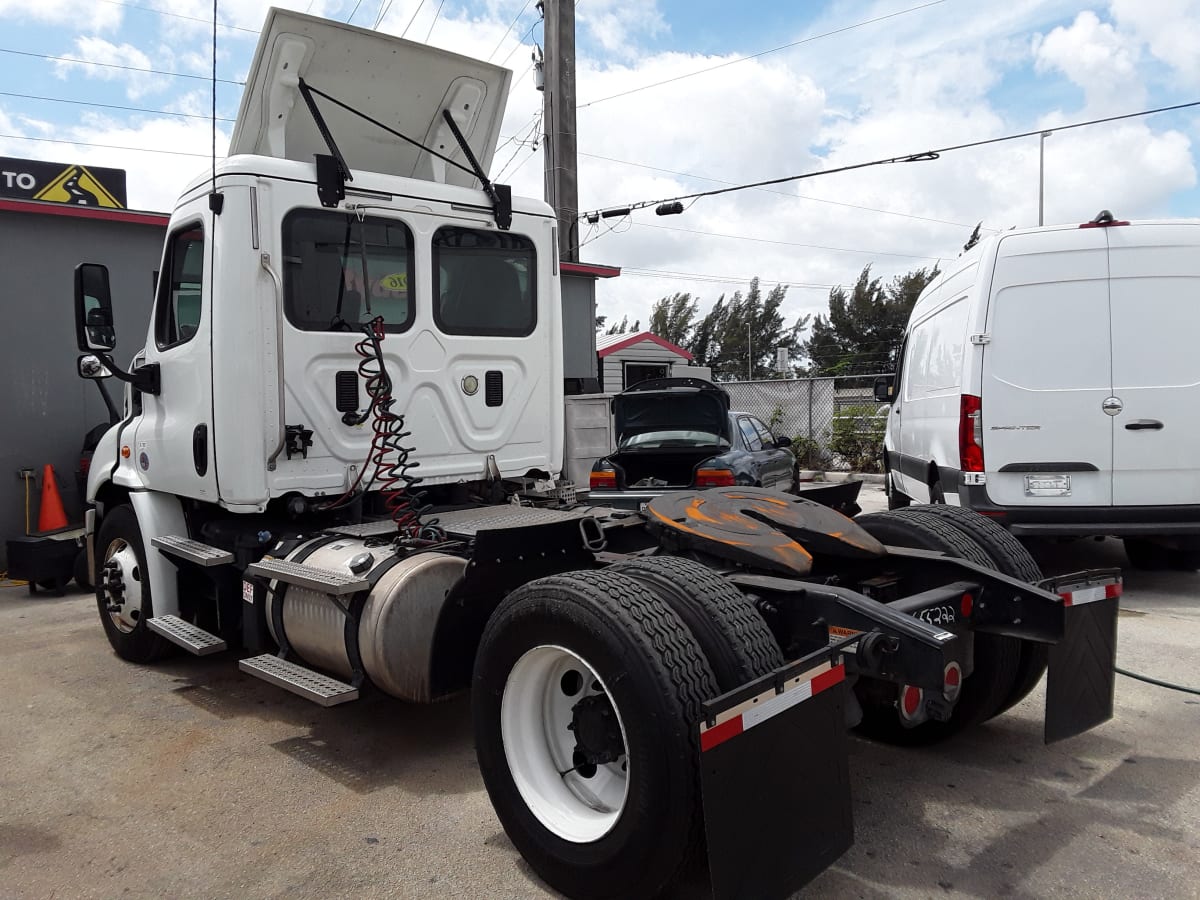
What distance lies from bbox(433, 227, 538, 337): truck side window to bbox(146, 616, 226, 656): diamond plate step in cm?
199

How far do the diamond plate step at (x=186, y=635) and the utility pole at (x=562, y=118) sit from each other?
31.8 feet

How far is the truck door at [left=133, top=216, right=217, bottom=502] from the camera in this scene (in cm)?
453

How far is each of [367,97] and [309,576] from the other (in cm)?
274

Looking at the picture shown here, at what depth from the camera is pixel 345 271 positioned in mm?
4645

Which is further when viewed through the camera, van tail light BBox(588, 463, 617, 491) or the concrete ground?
van tail light BBox(588, 463, 617, 491)

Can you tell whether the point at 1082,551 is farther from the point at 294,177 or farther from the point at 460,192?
the point at 294,177

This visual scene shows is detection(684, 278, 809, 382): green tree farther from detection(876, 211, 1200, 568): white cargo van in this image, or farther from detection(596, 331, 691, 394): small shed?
detection(876, 211, 1200, 568): white cargo van

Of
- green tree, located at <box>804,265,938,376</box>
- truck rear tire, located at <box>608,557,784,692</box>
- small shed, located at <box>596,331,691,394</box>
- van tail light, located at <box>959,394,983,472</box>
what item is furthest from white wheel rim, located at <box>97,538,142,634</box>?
green tree, located at <box>804,265,938,376</box>

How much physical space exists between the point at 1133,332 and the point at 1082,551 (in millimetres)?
2959

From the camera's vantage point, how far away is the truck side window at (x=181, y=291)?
465 cm

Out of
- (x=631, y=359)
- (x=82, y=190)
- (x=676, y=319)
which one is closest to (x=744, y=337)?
(x=676, y=319)

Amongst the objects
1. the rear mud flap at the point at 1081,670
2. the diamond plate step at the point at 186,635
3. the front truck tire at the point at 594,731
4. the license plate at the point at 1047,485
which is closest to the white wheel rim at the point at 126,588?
the diamond plate step at the point at 186,635

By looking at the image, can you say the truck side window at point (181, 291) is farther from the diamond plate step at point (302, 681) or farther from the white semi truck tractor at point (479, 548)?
the diamond plate step at point (302, 681)

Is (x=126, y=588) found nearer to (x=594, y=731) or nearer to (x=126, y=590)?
(x=126, y=590)
